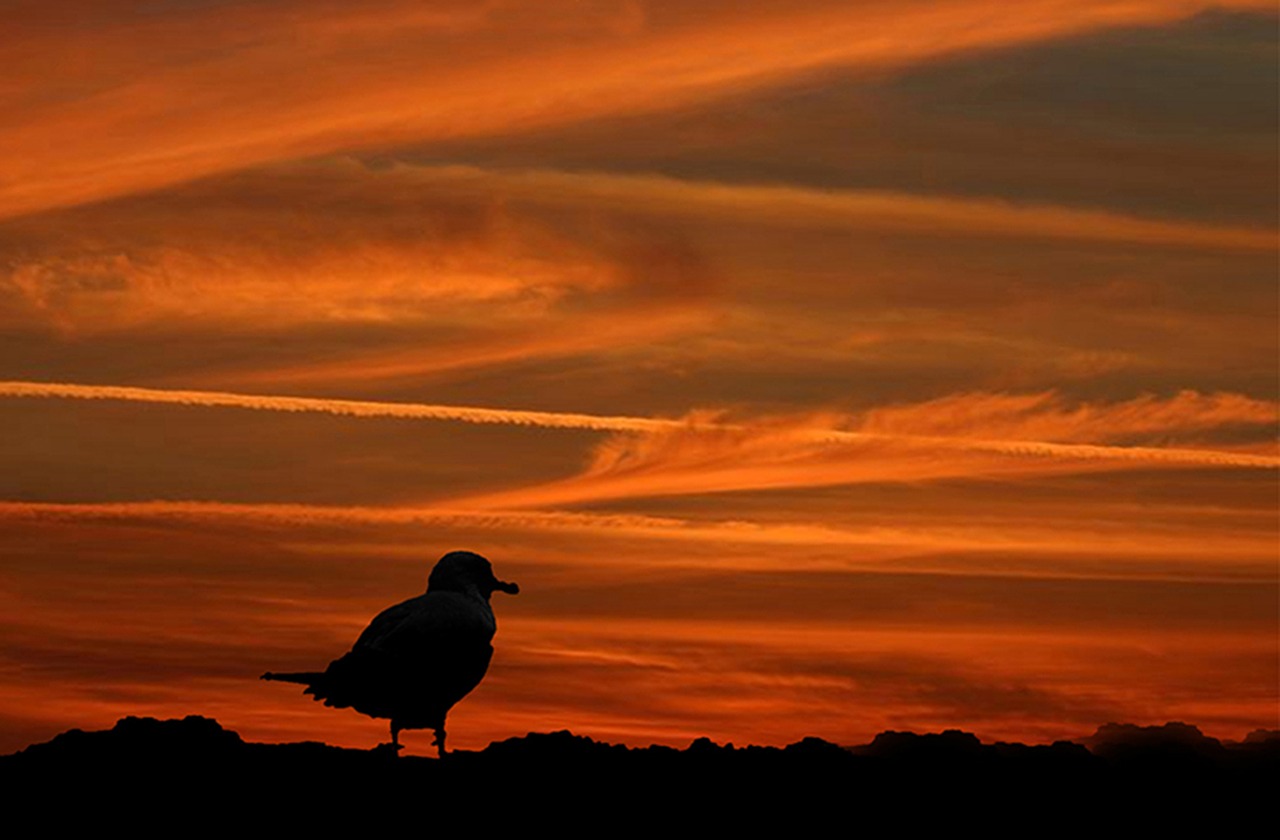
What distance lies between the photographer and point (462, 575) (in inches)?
1296

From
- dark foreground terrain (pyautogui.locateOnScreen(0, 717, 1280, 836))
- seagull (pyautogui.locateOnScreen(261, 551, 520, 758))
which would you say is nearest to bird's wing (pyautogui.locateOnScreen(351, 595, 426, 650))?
seagull (pyautogui.locateOnScreen(261, 551, 520, 758))

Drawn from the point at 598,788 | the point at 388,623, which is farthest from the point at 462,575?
the point at 598,788

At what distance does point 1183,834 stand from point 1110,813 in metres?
0.82

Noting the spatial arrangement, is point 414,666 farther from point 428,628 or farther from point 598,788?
point 598,788

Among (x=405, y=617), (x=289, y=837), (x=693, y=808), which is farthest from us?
(x=405, y=617)

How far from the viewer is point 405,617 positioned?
1203 inches

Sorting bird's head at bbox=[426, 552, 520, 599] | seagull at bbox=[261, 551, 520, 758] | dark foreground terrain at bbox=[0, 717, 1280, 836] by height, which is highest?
bird's head at bbox=[426, 552, 520, 599]

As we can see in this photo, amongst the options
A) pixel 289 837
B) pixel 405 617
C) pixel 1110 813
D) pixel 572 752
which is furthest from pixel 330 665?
pixel 1110 813

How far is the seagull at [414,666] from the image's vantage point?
30141 millimetres

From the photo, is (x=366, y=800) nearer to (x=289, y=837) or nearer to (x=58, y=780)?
(x=289, y=837)

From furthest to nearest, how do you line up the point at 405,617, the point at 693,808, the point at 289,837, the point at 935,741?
the point at 405,617 → the point at 935,741 → the point at 693,808 → the point at 289,837

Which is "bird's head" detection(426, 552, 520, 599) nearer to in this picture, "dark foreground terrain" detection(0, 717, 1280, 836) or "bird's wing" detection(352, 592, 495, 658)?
"bird's wing" detection(352, 592, 495, 658)

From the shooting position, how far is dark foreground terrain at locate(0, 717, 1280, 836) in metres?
22.9

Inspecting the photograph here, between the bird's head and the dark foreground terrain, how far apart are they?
21.1 feet
